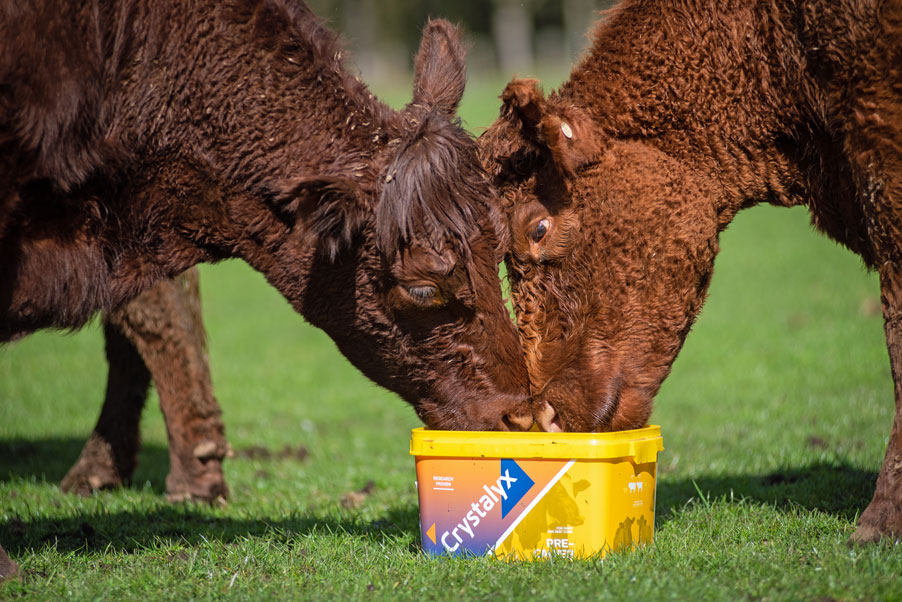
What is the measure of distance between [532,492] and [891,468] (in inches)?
61.8

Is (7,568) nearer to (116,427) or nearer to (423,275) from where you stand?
(423,275)

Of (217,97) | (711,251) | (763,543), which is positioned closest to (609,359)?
(711,251)

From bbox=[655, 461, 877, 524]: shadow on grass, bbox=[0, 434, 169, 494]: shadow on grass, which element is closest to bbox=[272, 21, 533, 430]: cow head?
bbox=[655, 461, 877, 524]: shadow on grass

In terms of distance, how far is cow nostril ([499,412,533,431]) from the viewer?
14.8 ft

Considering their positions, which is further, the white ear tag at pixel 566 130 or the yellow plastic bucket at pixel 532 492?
the white ear tag at pixel 566 130

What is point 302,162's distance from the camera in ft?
14.4

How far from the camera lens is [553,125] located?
450 centimetres

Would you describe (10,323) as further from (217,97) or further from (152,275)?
(217,97)

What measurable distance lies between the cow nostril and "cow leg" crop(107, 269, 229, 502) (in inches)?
97.8

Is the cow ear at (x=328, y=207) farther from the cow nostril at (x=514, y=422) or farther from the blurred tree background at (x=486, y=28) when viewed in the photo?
the blurred tree background at (x=486, y=28)

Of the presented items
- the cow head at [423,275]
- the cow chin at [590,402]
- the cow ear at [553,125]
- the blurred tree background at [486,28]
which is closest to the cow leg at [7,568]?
the cow head at [423,275]

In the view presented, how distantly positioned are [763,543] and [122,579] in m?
2.83

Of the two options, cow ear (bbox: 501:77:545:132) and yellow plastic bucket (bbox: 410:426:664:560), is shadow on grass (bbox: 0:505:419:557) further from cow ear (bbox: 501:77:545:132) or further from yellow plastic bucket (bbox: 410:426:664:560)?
cow ear (bbox: 501:77:545:132)

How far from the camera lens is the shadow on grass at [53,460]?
6965mm
